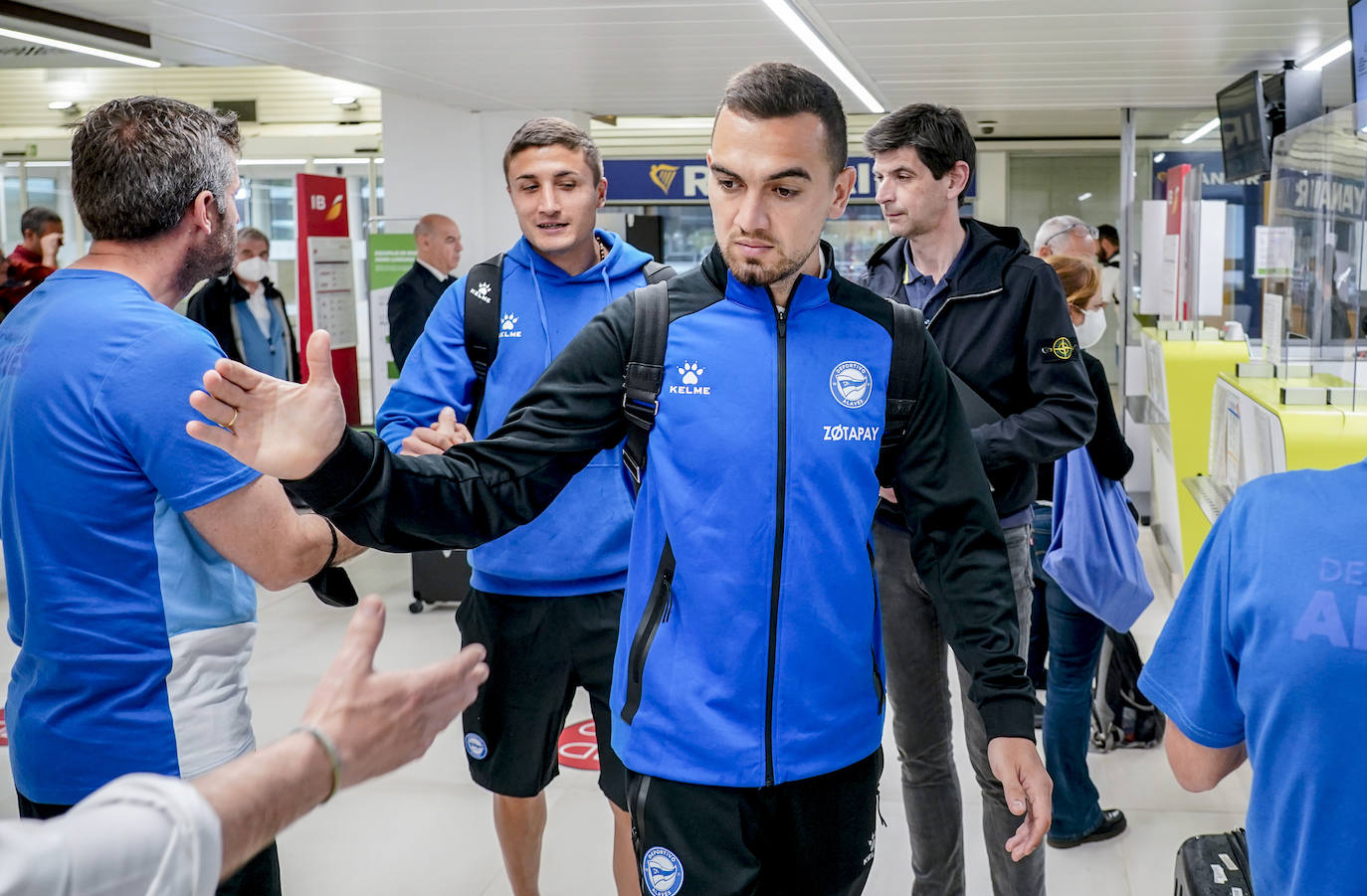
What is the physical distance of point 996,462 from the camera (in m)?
2.64

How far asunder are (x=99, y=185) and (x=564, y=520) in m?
1.14

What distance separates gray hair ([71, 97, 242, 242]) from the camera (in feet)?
6.02

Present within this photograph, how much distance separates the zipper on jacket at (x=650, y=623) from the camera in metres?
1.72

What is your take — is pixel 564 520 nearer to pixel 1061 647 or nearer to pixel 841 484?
pixel 841 484

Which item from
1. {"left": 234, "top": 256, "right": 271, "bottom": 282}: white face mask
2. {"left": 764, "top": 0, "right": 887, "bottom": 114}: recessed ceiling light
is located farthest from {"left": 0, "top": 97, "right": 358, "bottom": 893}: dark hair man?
{"left": 234, "top": 256, "right": 271, "bottom": 282}: white face mask

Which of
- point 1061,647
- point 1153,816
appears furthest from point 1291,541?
point 1153,816

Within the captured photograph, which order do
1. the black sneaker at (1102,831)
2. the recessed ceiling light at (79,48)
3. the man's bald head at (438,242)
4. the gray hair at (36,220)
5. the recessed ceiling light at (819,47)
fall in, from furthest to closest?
the gray hair at (36,220)
the man's bald head at (438,242)
the recessed ceiling light at (79,48)
the recessed ceiling light at (819,47)
the black sneaker at (1102,831)

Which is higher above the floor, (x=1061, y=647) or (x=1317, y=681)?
(x=1317, y=681)

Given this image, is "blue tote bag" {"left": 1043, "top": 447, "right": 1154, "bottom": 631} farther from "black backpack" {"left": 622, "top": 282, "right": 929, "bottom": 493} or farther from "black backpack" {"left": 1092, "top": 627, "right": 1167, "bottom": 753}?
"black backpack" {"left": 622, "top": 282, "right": 929, "bottom": 493}

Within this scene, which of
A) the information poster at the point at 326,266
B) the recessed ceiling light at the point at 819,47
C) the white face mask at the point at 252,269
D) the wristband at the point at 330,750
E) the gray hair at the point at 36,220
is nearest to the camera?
the wristband at the point at 330,750

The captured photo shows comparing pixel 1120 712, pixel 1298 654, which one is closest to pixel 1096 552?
pixel 1120 712

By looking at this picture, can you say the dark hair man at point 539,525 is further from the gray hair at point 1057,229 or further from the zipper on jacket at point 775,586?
the gray hair at point 1057,229

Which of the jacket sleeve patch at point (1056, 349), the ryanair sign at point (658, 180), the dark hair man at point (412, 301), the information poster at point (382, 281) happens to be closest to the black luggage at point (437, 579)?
the dark hair man at point (412, 301)

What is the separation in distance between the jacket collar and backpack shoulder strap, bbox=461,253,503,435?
3.27 ft
